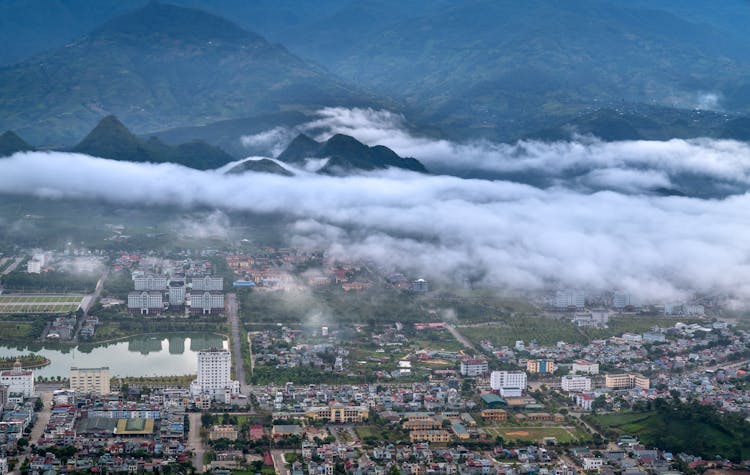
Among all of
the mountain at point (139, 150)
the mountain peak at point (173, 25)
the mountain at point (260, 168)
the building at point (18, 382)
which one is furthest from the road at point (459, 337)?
the mountain peak at point (173, 25)

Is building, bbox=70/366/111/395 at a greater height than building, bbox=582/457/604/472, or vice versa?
building, bbox=70/366/111/395

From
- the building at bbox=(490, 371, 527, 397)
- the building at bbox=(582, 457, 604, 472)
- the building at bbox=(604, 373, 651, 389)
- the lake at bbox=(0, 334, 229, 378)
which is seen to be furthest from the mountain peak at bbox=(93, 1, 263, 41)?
the building at bbox=(582, 457, 604, 472)

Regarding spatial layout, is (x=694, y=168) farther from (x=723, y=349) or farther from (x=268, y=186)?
(x=723, y=349)

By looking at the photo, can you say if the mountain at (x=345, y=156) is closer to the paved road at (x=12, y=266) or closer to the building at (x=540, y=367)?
the paved road at (x=12, y=266)

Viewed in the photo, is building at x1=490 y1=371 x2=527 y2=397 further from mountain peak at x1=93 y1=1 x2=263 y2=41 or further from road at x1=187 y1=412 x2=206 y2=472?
mountain peak at x1=93 y1=1 x2=263 y2=41

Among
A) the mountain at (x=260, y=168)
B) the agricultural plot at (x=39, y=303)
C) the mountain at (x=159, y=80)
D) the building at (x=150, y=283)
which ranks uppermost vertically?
the mountain at (x=159, y=80)

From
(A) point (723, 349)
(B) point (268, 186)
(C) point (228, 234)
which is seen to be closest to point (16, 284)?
(C) point (228, 234)
